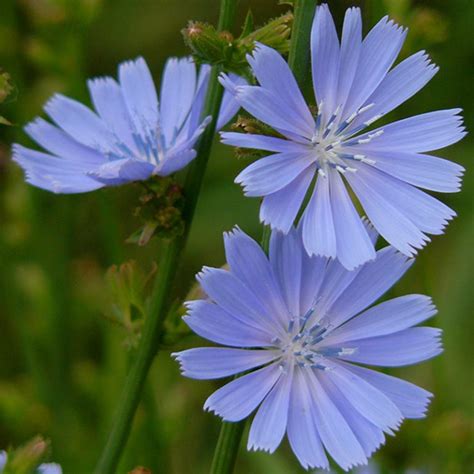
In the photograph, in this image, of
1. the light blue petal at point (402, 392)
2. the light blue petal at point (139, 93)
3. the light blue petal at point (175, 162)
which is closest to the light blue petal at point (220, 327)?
the light blue petal at point (402, 392)

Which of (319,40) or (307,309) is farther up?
(319,40)

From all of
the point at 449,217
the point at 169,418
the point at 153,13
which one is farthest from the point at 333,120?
the point at 153,13

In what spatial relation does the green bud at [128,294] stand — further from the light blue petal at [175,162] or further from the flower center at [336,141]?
the flower center at [336,141]

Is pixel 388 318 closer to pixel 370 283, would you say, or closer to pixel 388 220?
pixel 370 283

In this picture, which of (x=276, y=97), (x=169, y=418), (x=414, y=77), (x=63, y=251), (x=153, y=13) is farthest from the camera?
(x=153, y=13)

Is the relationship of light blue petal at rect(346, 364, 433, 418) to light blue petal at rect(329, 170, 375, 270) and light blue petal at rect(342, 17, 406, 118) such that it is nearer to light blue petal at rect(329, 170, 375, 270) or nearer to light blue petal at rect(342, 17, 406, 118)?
light blue petal at rect(329, 170, 375, 270)

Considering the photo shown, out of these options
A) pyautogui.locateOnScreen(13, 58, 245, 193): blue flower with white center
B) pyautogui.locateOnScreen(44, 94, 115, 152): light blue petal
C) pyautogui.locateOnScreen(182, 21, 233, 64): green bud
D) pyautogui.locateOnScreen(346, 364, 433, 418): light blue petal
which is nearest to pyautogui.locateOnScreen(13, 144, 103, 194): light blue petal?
pyautogui.locateOnScreen(13, 58, 245, 193): blue flower with white center

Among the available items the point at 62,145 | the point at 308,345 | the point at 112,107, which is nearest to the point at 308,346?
the point at 308,345

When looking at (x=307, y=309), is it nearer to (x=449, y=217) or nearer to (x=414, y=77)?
(x=449, y=217)
